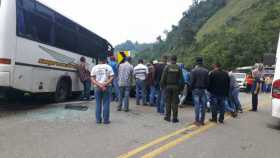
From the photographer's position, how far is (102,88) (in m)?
9.70

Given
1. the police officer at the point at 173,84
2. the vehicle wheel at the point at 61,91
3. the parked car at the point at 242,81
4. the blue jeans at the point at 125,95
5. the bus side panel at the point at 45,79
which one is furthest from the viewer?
the parked car at the point at 242,81

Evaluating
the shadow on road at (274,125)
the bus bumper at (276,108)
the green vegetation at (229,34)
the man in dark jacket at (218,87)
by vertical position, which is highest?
the green vegetation at (229,34)

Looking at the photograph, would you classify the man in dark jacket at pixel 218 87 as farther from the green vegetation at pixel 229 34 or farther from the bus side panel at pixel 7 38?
the bus side panel at pixel 7 38

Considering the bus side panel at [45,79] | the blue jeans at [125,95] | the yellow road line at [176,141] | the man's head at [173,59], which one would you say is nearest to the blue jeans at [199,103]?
the yellow road line at [176,141]

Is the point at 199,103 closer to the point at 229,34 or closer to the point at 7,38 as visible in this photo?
the point at 7,38

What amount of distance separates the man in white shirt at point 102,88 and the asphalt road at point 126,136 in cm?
30

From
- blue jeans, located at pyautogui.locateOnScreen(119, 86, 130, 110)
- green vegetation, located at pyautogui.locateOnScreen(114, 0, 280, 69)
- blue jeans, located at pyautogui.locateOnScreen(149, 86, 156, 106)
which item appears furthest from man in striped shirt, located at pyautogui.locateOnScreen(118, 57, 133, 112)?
green vegetation, located at pyautogui.locateOnScreen(114, 0, 280, 69)

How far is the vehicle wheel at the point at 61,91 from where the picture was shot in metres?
13.4

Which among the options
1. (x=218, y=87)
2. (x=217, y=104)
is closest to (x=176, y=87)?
(x=218, y=87)

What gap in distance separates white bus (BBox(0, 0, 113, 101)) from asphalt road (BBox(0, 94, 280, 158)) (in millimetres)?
1048

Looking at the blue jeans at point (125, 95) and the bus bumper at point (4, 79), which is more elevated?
the bus bumper at point (4, 79)

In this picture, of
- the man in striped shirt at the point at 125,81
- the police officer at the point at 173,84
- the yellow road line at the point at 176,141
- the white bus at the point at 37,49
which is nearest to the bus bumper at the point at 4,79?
the white bus at the point at 37,49

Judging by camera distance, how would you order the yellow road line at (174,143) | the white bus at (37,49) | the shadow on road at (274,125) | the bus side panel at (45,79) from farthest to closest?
1. the bus side panel at (45,79)
2. the shadow on road at (274,125)
3. the white bus at (37,49)
4. the yellow road line at (174,143)

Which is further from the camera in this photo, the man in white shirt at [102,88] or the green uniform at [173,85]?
the green uniform at [173,85]
